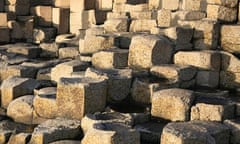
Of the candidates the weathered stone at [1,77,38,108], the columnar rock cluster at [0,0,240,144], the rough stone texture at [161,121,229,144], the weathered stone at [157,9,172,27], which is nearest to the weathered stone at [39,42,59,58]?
the columnar rock cluster at [0,0,240,144]

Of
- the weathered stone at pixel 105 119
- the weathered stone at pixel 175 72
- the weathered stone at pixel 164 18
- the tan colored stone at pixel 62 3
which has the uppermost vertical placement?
the tan colored stone at pixel 62 3

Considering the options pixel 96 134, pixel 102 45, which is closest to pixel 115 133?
pixel 96 134

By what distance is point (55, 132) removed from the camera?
6.95 meters

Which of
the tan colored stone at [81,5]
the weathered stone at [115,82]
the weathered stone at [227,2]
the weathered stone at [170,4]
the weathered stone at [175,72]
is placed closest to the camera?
the weathered stone at [115,82]

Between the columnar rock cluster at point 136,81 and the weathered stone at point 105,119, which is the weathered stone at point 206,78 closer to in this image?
the columnar rock cluster at point 136,81

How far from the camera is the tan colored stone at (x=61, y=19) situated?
556 inches

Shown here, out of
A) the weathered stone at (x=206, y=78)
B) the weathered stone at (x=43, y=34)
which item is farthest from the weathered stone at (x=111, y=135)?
the weathered stone at (x=43, y=34)

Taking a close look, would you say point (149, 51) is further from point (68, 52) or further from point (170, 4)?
point (68, 52)

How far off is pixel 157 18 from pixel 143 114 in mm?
4011

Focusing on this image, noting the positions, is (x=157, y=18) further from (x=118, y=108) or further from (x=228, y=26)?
(x=118, y=108)

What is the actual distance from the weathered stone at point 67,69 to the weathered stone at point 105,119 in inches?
85.0

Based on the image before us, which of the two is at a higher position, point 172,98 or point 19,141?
point 172,98

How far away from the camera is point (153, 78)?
28.3ft

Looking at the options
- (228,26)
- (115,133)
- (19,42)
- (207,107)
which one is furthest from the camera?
(19,42)
